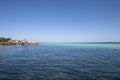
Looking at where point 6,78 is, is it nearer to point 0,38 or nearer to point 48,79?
point 48,79

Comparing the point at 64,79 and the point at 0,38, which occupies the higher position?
the point at 0,38

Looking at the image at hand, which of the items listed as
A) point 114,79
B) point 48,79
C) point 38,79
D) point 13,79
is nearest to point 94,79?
point 114,79

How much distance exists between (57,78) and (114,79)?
26.5 ft

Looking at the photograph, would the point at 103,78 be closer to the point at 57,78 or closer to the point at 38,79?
the point at 57,78

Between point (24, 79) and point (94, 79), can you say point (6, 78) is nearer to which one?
point (24, 79)

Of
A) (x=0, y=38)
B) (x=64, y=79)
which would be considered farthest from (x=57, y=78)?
(x=0, y=38)

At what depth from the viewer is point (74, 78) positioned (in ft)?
71.4

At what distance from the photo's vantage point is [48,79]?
21.1 metres

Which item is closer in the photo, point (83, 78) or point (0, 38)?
point (83, 78)

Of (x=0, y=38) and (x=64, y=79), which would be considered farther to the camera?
(x=0, y=38)

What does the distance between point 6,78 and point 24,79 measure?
286cm

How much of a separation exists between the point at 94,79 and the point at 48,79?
648 centimetres

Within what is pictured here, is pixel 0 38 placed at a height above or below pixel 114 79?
above

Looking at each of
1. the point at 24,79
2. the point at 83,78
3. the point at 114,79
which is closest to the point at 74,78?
the point at 83,78
